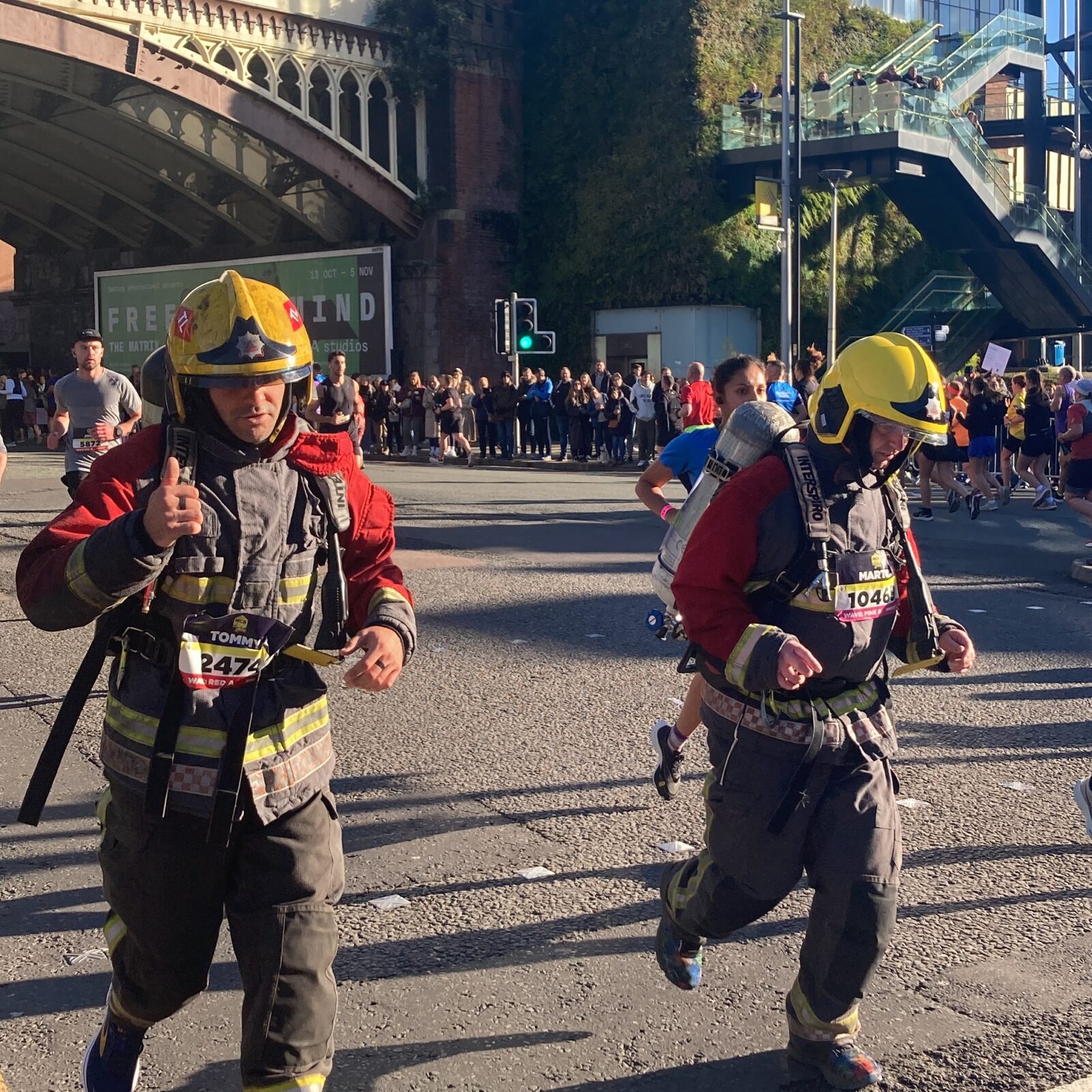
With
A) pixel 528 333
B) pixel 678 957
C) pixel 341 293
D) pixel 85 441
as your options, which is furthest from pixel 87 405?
pixel 341 293

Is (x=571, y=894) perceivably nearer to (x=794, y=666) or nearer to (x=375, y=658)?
(x=794, y=666)

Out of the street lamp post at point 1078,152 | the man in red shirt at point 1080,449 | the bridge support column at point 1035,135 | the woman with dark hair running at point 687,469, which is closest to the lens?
the woman with dark hair running at point 687,469

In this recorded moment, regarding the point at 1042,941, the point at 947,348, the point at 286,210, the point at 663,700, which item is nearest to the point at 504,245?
the point at 286,210

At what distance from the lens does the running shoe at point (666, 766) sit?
18.1ft

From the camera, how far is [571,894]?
4617 millimetres

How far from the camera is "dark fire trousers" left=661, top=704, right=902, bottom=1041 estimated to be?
3.25m

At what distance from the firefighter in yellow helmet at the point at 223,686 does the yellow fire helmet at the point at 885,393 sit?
1.22 m

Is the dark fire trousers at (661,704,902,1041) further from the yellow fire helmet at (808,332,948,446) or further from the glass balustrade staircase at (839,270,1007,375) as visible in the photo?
the glass balustrade staircase at (839,270,1007,375)

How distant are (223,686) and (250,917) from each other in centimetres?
45

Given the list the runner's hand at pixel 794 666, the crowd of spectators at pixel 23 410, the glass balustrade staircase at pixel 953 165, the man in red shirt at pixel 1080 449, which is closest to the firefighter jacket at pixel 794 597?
the runner's hand at pixel 794 666

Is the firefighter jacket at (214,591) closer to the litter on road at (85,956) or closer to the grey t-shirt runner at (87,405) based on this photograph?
the litter on road at (85,956)

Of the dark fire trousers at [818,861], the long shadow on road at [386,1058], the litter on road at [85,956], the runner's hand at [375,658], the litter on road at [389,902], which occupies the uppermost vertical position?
the runner's hand at [375,658]

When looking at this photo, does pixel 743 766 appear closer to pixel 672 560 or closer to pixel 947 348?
pixel 672 560

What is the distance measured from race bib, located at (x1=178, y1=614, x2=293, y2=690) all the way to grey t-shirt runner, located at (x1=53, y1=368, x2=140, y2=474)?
8356 millimetres
